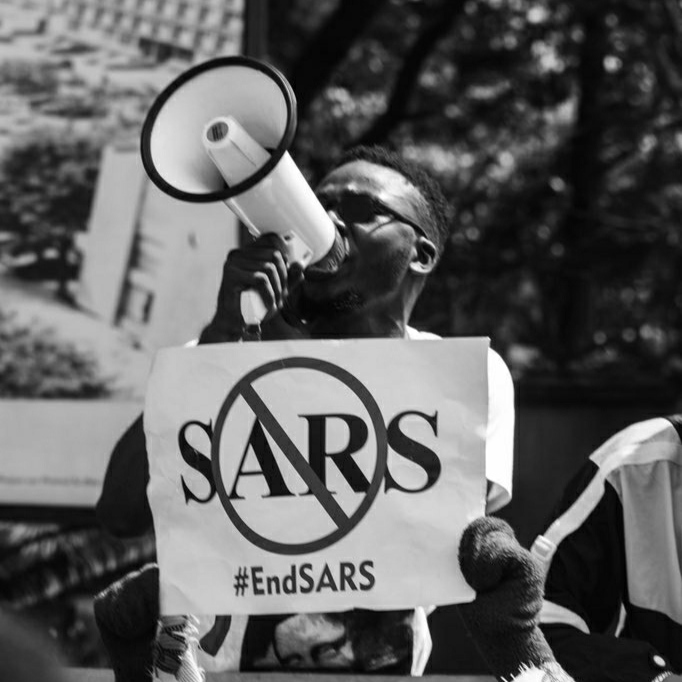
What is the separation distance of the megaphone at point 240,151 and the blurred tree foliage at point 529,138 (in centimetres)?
462

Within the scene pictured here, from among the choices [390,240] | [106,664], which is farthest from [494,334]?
[390,240]

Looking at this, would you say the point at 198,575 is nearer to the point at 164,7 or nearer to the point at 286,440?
the point at 286,440

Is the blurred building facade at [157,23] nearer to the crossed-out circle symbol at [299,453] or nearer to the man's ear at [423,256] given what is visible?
the man's ear at [423,256]

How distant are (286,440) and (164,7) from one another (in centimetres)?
259

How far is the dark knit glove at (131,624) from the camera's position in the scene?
1886 millimetres

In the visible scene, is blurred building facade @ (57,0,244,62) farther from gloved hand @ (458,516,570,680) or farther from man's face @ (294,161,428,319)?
gloved hand @ (458,516,570,680)

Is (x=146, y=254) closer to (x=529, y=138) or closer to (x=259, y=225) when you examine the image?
(x=259, y=225)

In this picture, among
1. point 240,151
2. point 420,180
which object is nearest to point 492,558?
point 240,151

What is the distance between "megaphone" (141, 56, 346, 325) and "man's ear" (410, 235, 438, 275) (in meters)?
0.30

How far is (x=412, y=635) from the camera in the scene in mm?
2156

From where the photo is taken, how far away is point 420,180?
2500 mm

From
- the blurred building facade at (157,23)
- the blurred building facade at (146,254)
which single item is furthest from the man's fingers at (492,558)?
the blurred building facade at (157,23)

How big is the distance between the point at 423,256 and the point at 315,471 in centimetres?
63

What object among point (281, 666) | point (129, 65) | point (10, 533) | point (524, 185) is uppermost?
point (281, 666)
